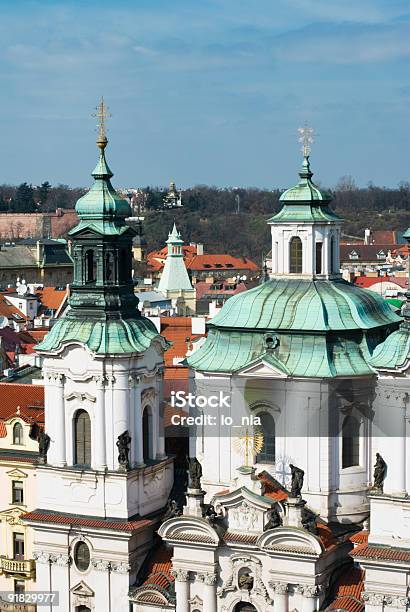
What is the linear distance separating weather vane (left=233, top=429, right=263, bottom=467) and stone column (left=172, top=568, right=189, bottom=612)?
161 inches

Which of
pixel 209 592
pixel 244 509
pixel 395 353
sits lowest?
pixel 209 592

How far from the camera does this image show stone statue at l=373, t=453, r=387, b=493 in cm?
3856

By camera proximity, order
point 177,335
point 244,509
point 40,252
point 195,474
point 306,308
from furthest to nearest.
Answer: point 40,252 < point 177,335 < point 306,308 < point 195,474 < point 244,509

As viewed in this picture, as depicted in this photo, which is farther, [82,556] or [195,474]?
[82,556]

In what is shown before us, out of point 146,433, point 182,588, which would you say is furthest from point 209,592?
point 146,433

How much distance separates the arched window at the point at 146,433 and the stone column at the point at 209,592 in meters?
4.86

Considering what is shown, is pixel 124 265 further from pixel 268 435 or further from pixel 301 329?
pixel 268 435

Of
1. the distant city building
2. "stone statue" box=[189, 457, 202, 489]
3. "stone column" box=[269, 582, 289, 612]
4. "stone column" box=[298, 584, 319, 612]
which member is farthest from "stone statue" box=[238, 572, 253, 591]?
the distant city building

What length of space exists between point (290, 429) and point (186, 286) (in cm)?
8393

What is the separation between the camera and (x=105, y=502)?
142 feet

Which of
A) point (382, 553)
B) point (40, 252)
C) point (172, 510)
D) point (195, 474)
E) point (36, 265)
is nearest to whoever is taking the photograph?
point (382, 553)

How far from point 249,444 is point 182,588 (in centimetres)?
514

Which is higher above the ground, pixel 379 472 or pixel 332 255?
pixel 332 255

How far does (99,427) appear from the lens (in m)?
43.0
